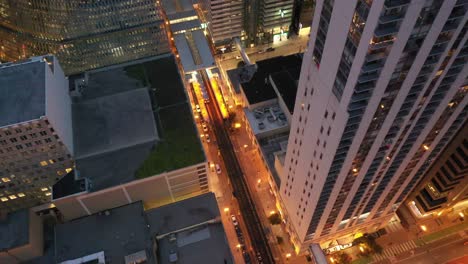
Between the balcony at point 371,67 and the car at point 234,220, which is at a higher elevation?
the car at point 234,220

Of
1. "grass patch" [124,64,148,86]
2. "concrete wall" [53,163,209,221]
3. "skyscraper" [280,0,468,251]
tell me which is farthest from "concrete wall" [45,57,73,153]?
"skyscraper" [280,0,468,251]

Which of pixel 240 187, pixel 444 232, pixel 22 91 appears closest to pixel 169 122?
pixel 240 187

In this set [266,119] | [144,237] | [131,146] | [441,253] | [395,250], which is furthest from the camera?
[266,119]

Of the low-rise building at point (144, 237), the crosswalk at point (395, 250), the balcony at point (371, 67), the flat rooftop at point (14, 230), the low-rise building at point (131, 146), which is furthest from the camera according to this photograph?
the low-rise building at point (131, 146)

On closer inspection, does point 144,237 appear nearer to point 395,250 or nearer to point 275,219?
point 275,219

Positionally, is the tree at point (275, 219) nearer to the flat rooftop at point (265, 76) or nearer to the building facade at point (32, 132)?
the flat rooftop at point (265, 76)

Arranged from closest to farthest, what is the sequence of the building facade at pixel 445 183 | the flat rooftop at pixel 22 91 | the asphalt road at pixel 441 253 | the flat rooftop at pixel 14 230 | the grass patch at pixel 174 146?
the building facade at pixel 445 183 < the flat rooftop at pixel 22 91 < the flat rooftop at pixel 14 230 < the asphalt road at pixel 441 253 < the grass patch at pixel 174 146

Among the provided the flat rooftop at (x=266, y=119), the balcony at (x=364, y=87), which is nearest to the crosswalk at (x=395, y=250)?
the flat rooftop at (x=266, y=119)
